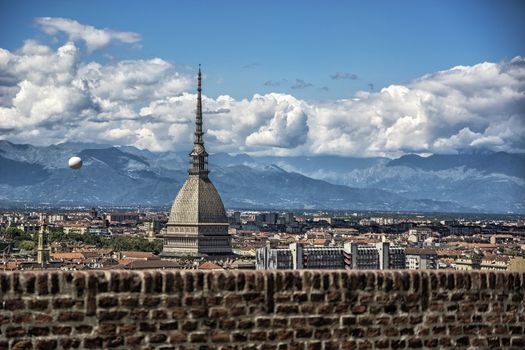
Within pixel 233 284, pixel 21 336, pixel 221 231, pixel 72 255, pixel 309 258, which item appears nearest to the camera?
pixel 21 336

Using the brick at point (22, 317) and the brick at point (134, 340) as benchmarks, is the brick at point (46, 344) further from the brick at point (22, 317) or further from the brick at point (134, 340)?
the brick at point (134, 340)

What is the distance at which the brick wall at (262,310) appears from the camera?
9.55 m

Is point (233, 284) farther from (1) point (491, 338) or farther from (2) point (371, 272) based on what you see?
(1) point (491, 338)

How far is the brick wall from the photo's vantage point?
31.3ft

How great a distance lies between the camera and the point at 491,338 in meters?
11.0

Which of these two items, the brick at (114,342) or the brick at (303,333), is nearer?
the brick at (114,342)

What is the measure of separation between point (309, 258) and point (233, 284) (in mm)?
117552

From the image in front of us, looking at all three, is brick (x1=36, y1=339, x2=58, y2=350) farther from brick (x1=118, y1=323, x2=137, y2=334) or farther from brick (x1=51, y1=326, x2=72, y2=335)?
brick (x1=118, y1=323, x2=137, y2=334)

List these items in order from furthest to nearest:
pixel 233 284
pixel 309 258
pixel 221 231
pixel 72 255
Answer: pixel 221 231, pixel 309 258, pixel 72 255, pixel 233 284

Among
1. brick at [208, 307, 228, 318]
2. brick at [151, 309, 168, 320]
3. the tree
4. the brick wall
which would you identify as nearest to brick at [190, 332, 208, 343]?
the brick wall

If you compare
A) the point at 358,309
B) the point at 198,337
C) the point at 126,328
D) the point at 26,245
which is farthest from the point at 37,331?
the point at 26,245

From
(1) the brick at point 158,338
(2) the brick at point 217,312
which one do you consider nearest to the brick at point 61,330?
(1) the brick at point 158,338

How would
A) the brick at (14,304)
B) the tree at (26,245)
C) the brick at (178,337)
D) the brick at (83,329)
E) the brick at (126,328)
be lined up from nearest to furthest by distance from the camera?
the brick at (14,304), the brick at (83,329), the brick at (126,328), the brick at (178,337), the tree at (26,245)

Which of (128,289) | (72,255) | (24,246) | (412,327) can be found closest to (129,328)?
(128,289)
